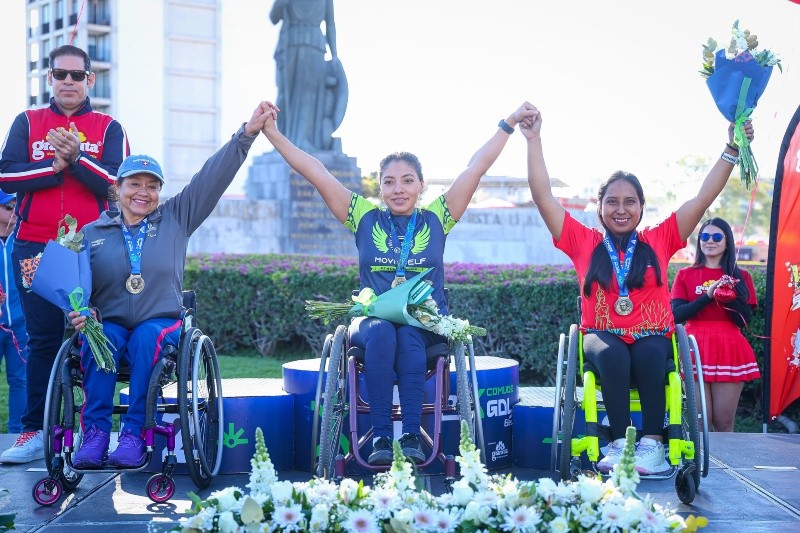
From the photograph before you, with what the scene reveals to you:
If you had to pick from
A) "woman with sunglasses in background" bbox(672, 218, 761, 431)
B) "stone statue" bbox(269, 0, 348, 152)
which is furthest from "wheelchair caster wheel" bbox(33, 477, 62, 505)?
"stone statue" bbox(269, 0, 348, 152)

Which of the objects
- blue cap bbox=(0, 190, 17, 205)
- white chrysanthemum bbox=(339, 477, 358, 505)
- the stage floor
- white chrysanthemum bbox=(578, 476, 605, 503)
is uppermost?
blue cap bbox=(0, 190, 17, 205)

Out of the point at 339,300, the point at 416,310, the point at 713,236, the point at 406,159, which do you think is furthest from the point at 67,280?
the point at 339,300

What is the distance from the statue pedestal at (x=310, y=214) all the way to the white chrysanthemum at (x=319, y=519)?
15461 millimetres

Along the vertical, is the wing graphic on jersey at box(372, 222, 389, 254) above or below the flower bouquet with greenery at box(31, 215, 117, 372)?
above

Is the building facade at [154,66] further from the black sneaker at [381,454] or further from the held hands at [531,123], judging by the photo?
the black sneaker at [381,454]

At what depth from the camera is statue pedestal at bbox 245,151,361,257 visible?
18.1 meters

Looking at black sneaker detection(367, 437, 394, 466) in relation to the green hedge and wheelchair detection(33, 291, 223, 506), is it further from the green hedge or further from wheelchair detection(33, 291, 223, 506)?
the green hedge

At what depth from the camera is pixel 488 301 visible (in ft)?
26.5

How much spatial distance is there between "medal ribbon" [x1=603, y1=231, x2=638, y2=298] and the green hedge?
9.85 feet

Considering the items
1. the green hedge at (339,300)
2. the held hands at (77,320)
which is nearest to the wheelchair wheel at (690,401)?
the held hands at (77,320)

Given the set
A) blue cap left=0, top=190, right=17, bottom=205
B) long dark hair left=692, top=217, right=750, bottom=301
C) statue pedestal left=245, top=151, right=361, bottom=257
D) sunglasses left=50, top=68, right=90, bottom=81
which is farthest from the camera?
statue pedestal left=245, top=151, right=361, bottom=257

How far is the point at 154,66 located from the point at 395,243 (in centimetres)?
4541

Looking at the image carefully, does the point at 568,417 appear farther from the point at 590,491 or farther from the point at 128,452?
the point at 128,452

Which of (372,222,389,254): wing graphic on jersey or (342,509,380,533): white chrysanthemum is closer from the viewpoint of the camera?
(342,509,380,533): white chrysanthemum
